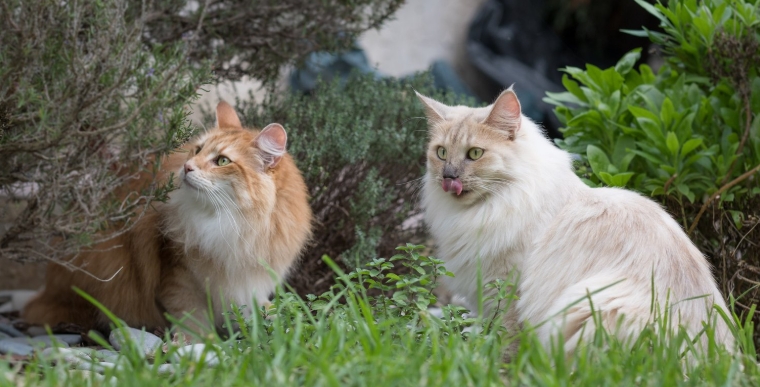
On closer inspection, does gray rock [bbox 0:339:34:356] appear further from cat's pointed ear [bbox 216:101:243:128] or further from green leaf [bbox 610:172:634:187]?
green leaf [bbox 610:172:634:187]

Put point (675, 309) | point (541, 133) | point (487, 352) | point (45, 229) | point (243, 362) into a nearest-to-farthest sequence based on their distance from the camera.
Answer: point (243, 362) < point (487, 352) < point (675, 309) < point (45, 229) < point (541, 133)

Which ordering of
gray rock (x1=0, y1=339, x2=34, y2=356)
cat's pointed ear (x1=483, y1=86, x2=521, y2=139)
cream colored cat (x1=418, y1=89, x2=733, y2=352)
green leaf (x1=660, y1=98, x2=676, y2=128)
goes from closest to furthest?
1. cream colored cat (x1=418, y1=89, x2=733, y2=352)
2. cat's pointed ear (x1=483, y1=86, x2=521, y2=139)
3. gray rock (x1=0, y1=339, x2=34, y2=356)
4. green leaf (x1=660, y1=98, x2=676, y2=128)

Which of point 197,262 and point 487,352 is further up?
point 487,352

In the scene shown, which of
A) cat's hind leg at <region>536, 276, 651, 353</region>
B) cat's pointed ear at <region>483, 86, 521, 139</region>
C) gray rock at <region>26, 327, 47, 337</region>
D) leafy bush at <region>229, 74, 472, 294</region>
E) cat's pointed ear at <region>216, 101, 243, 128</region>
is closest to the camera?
cat's hind leg at <region>536, 276, 651, 353</region>

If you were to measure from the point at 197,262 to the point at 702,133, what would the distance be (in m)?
2.51

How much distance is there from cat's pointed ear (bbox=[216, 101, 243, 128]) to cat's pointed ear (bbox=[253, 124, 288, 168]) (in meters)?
0.39

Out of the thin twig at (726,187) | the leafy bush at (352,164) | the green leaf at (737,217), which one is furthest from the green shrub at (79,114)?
the green leaf at (737,217)

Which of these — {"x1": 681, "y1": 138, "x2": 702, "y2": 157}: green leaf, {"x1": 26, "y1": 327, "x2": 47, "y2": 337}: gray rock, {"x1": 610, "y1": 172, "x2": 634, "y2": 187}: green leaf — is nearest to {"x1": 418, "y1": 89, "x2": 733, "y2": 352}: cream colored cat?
{"x1": 610, "y1": 172, "x2": 634, "y2": 187}: green leaf

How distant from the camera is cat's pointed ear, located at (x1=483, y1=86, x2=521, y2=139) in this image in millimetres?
3091

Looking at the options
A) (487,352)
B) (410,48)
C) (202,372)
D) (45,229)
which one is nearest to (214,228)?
(45,229)

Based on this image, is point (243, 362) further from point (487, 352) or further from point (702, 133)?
point (702, 133)

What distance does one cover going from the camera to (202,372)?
2174mm

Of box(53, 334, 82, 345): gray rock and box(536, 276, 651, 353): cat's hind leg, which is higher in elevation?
box(536, 276, 651, 353): cat's hind leg

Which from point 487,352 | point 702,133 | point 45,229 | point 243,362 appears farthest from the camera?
point 702,133
